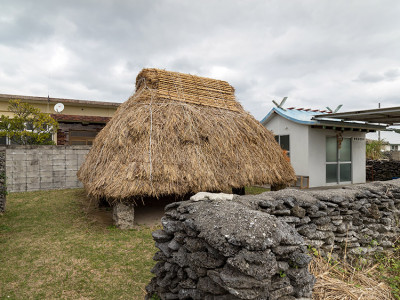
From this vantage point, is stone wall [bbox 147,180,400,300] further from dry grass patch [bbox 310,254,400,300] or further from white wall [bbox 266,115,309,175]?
white wall [bbox 266,115,309,175]

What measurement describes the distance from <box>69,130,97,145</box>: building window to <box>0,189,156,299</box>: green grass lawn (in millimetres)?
8245

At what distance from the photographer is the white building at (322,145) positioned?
1155cm

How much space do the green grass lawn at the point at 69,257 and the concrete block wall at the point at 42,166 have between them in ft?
10.5

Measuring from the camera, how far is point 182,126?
7.32 m

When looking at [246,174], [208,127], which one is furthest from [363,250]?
[208,127]

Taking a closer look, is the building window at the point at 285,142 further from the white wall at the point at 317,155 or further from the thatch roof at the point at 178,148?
the thatch roof at the point at 178,148

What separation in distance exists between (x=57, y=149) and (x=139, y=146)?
641 centimetres

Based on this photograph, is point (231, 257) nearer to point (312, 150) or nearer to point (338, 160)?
point (312, 150)

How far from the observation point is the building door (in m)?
12.2

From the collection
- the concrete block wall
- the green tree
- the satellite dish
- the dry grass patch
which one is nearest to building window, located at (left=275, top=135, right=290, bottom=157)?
the dry grass patch

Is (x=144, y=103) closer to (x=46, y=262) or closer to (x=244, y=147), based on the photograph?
(x=244, y=147)

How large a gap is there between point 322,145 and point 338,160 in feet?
4.30

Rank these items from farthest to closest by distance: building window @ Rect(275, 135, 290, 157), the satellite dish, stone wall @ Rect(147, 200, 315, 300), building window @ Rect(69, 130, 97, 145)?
building window @ Rect(69, 130, 97, 145)
the satellite dish
building window @ Rect(275, 135, 290, 157)
stone wall @ Rect(147, 200, 315, 300)

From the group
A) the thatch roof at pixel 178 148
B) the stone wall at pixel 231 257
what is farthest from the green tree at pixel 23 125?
the stone wall at pixel 231 257
